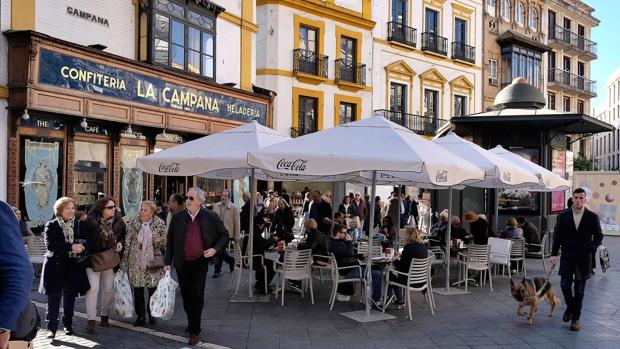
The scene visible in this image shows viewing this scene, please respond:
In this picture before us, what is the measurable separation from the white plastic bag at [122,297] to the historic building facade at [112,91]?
239 inches

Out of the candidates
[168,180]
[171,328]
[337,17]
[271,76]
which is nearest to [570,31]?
[337,17]

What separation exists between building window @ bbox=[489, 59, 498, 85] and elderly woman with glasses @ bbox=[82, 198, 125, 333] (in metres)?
32.1

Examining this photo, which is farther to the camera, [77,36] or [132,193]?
[132,193]

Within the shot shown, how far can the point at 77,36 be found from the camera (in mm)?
13555

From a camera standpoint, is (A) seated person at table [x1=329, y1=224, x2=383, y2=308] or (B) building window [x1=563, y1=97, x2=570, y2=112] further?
(B) building window [x1=563, y1=97, x2=570, y2=112]

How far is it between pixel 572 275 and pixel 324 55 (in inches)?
792

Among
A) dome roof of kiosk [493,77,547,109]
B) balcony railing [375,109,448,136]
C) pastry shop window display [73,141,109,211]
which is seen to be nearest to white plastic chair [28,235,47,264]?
pastry shop window display [73,141,109,211]

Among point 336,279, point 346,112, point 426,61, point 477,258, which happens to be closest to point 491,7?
point 426,61

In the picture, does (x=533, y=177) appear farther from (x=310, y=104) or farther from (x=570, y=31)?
(x=570, y=31)

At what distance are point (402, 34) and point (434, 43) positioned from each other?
8.86 feet

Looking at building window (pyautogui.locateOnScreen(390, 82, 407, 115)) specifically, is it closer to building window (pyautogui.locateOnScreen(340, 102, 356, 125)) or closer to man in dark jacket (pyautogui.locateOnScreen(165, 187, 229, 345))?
building window (pyautogui.locateOnScreen(340, 102, 356, 125))

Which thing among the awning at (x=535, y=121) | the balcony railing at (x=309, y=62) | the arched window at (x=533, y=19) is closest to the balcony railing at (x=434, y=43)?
the balcony railing at (x=309, y=62)

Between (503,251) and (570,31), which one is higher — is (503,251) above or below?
below

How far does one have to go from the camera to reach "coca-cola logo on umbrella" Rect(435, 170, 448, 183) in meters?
7.09
